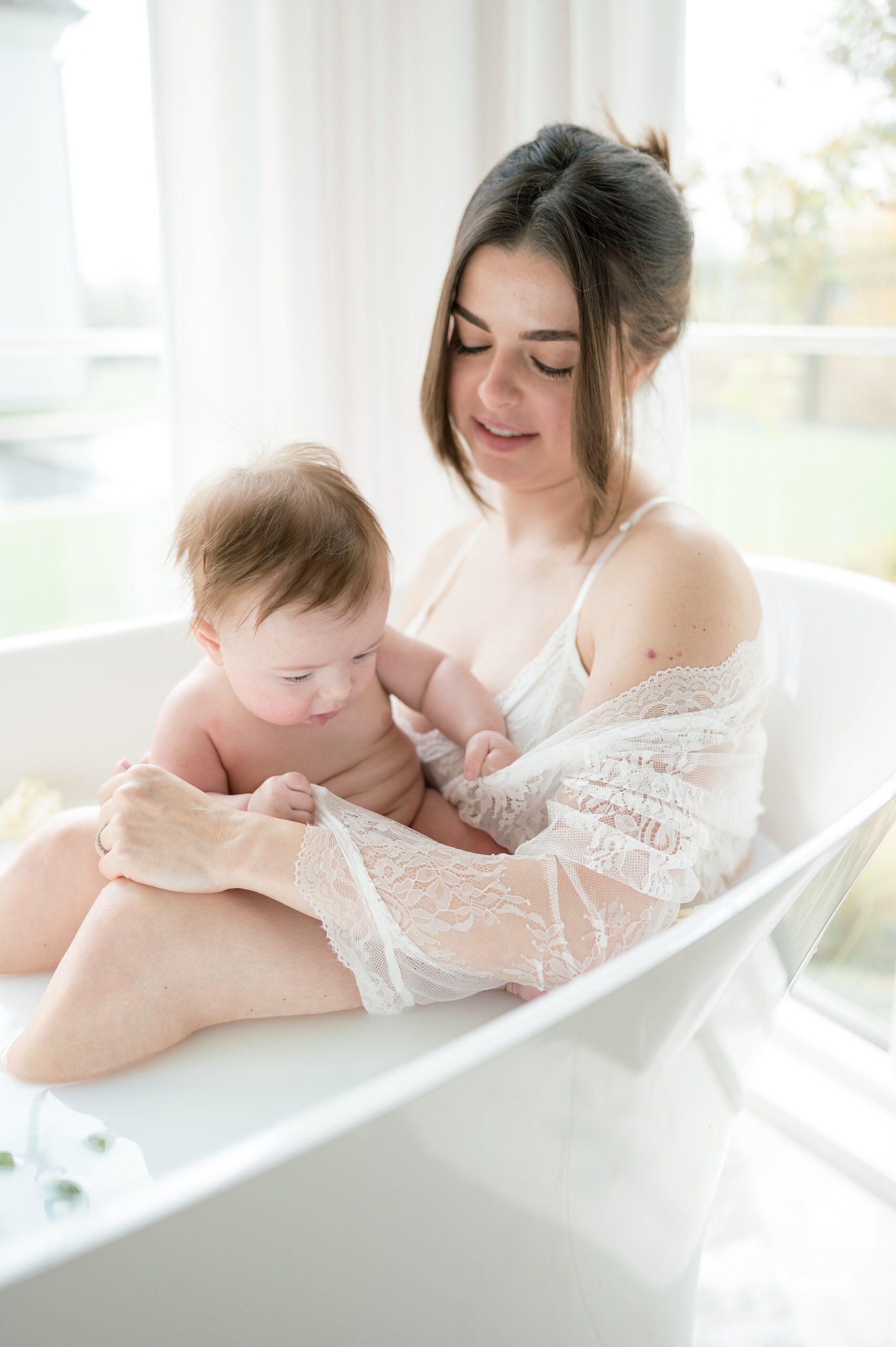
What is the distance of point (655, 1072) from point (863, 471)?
1.41 m

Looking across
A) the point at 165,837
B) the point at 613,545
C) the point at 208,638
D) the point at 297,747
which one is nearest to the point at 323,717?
the point at 297,747

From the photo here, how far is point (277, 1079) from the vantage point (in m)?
1.08

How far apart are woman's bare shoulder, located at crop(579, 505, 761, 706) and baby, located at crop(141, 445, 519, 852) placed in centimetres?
19

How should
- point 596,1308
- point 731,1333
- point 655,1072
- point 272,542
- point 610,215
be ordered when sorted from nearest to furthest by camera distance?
point 655,1072 → point 596,1308 → point 272,542 → point 610,215 → point 731,1333

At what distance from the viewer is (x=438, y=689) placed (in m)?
1.42

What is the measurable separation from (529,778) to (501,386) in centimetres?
49

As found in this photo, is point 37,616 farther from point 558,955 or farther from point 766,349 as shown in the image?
point 558,955

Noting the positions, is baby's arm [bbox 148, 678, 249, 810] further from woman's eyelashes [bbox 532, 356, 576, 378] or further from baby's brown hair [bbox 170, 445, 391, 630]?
woman's eyelashes [bbox 532, 356, 576, 378]

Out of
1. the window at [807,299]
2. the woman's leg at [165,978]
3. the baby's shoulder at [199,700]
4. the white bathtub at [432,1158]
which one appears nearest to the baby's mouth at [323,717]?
Result: the baby's shoulder at [199,700]

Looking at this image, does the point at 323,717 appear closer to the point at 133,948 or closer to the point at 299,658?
the point at 299,658

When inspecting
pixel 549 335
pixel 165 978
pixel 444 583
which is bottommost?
pixel 165 978

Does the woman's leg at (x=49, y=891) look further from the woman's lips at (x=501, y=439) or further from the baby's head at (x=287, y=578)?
the woman's lips at (x=501, y=439)

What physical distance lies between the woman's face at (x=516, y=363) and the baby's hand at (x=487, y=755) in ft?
1.21

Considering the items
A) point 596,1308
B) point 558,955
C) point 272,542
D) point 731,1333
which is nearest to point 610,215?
point 272,542
